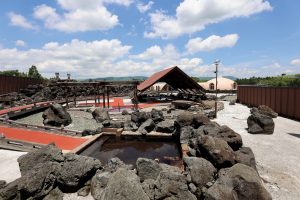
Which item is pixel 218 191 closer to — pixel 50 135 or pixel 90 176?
pixel 90 176

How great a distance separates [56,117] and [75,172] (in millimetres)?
14851

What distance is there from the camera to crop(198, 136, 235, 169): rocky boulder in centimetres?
988

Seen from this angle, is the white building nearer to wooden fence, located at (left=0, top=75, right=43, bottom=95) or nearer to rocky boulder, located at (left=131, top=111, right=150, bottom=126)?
wooden fence, located at (left=0, top=75, right=43, bottom=95)

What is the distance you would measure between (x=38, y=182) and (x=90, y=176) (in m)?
2.21

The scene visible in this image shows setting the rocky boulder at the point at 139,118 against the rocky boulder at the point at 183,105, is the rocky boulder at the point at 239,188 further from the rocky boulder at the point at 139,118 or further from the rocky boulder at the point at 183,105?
the rocky boulder at the point at 183,105

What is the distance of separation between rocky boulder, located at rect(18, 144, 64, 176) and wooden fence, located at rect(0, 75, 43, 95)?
113 feet

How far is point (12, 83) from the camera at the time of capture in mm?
41875

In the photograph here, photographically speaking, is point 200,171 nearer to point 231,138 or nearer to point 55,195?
A: point 231,138

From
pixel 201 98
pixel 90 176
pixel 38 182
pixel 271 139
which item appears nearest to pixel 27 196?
pixel 38 182

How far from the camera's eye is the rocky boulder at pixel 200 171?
8984 millimetres

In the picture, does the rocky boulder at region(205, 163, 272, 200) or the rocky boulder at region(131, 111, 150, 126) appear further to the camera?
the rocky boulder at region(131, 111, 150, 126)

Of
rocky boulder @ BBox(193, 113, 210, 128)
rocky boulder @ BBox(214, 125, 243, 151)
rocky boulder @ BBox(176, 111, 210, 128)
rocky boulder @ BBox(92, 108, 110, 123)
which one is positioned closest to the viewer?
rocky boulder @ BBox(214, 125, 243, 151)

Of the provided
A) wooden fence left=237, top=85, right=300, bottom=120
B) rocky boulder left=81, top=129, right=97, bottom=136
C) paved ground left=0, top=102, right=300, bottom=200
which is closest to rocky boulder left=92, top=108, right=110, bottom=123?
rocky boulder left=81, top=129, right=97, bottom=136

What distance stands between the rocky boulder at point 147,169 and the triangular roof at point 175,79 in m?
25.6
